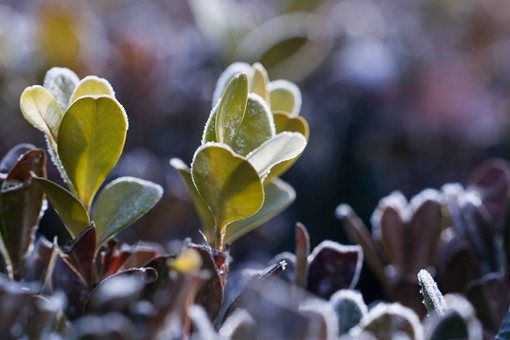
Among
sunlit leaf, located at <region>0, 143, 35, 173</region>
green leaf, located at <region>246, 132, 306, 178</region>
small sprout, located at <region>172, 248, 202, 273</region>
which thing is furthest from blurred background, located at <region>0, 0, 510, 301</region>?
small sprout, located at <region>172, 248, 202, 273</region>

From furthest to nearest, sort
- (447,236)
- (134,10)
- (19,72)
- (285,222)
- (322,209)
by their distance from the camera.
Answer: (134,10), (322,209), (285,222), (19,72), (447,236)

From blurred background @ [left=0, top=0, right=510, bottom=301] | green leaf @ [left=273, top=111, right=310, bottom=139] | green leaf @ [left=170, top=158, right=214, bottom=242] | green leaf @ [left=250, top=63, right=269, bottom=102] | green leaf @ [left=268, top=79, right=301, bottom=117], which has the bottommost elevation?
blurred background @ [left=0, top=0, right=510, bottom=301]

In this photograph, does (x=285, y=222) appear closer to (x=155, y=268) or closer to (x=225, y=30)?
(x=225, y=30)

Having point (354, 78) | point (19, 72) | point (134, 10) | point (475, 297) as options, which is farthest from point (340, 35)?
point (475, 297)

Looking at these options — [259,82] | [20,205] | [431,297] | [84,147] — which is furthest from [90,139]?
[431,297]

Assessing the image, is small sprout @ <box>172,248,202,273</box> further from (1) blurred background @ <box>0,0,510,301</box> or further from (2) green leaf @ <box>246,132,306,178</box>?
(1) blurred background @ <box>0,0,510,301</box>

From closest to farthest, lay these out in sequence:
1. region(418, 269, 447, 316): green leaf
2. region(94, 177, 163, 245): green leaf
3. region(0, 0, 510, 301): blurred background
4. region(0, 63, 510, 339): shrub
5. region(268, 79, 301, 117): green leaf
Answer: region(0, 63, 510, 339): shrub < region(418, 269, 447, 316): green leaf < region(94, 177, 163, 245): green leaf < region(268, 79, 301, 117): green leaf < region(0, 0, 510, 301): blurred background
